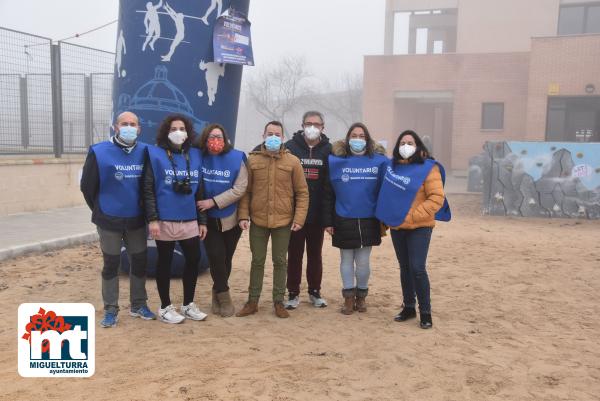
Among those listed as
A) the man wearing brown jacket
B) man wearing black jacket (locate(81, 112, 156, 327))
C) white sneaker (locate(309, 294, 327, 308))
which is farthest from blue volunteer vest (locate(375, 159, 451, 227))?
man wearing black jacket (locate(81, 112, 156, 327))

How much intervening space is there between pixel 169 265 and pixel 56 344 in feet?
3.75

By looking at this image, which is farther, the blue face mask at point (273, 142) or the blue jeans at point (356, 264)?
the blue jeans at point (356, 264)

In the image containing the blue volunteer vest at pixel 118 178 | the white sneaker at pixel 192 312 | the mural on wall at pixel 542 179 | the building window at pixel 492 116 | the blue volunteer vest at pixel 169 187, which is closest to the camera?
the blue volunteer vest at pixel 118 178

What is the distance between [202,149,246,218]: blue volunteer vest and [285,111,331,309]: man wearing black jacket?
62 centimetres

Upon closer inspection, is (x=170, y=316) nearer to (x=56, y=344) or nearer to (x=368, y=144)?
(x=56, y=344)

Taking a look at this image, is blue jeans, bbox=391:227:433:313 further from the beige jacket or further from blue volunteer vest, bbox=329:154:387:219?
the beige jacket

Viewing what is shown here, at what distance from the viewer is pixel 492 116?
2420 centimetres

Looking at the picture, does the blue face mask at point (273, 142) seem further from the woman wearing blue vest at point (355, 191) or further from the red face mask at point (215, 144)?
the woman wearing blue vest at point (355, 191)

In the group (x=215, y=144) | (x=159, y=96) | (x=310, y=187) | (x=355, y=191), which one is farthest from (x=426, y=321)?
(x=159, y=96)

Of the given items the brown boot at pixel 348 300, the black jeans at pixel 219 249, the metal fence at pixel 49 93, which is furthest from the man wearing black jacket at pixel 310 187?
the metal fence at pixel 49 93

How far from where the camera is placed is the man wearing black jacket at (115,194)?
4.40m

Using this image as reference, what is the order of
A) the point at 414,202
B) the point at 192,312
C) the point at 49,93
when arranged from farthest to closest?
the point at 49,93 < the point at 192,312 < the point at 414,202

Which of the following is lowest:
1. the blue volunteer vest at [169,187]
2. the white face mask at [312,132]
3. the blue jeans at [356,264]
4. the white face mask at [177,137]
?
the blue jeans at [356,264]

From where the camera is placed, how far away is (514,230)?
1044cm
